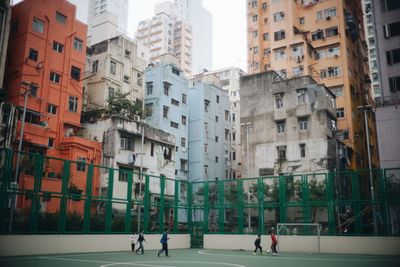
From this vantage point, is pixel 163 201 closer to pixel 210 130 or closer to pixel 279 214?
pixel 279 214

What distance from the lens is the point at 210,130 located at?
58000 mm

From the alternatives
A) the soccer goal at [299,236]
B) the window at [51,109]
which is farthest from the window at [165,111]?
the soccer goal at [299,236]

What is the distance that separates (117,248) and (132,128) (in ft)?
57.8

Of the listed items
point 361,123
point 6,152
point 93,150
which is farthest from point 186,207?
A: point 361,123

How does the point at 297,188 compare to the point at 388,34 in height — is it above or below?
Result: below

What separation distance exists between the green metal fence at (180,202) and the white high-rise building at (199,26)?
98.6 meters

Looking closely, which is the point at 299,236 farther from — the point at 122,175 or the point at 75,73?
the point at 75,73

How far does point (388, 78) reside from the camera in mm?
37656

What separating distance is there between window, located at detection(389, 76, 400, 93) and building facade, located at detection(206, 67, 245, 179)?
95.8ft

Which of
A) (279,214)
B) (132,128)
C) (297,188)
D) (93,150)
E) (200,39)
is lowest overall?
(279,214)

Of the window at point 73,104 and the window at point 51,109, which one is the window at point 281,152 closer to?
the window at point 73,104

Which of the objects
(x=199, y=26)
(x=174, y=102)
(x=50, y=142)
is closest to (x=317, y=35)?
(x=174, y=102)

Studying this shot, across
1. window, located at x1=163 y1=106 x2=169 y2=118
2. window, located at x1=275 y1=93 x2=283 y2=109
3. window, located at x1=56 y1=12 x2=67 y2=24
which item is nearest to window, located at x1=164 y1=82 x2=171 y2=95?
window, located at x1=163 y1=106 x2=169 y2=118

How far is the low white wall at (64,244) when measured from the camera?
19266 millimetres
